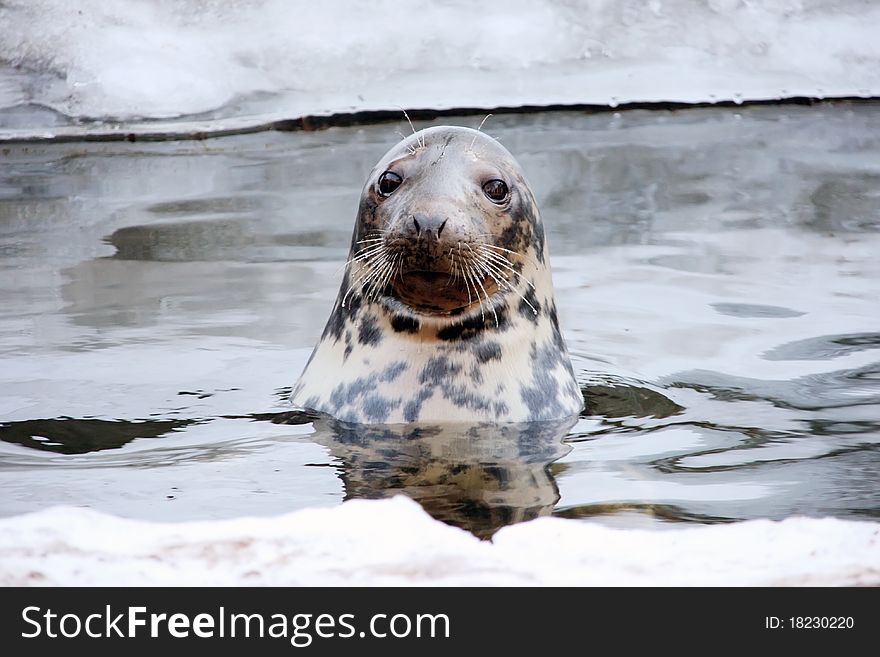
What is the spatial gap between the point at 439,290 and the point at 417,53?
23.5 feet

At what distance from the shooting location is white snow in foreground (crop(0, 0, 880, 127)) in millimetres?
10828

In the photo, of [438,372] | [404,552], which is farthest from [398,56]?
[404,552]

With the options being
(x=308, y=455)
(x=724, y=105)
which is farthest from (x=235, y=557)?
(x=724, y=105)

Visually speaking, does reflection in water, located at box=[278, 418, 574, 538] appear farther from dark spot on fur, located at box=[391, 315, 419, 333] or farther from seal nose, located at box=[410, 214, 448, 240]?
seal nose, located at box=[410, 214, 448, 240]

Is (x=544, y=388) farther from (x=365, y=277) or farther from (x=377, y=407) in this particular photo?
(x=365, y=277)

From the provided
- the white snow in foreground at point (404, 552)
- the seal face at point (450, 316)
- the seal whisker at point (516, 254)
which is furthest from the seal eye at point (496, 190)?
the white snow in foreground at point (404, 552)

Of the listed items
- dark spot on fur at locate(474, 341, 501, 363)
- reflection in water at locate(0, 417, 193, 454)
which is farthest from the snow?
dark spot on fur at locate(474, 341, 501, 363)

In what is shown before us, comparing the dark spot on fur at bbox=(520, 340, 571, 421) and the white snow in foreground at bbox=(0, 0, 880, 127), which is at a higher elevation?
the white snow in foreground at bbox=(0, 0, 880, 127)

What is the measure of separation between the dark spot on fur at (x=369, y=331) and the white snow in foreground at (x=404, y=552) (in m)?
1.21

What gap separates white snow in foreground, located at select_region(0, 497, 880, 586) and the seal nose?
0.95 m

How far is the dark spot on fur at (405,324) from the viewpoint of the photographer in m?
4.67

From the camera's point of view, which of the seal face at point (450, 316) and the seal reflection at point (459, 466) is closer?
the seal reflection at point (459, 466)

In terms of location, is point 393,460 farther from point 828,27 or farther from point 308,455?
point 828,27

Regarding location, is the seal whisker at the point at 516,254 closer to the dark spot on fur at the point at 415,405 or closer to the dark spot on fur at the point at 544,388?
the dark spot on fur at the point at 544,388
